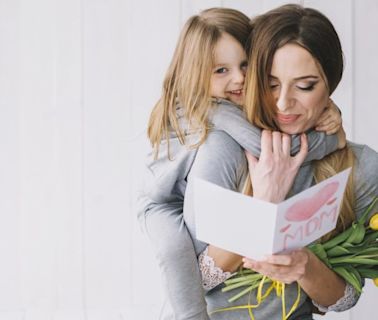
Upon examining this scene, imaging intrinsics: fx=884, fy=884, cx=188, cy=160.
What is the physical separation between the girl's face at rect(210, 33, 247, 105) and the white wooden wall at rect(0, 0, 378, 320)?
769 mm

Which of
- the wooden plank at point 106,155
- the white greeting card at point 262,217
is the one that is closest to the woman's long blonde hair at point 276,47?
the white greeting card at point 262,217

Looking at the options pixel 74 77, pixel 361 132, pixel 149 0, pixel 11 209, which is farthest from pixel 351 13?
pixel 11 209

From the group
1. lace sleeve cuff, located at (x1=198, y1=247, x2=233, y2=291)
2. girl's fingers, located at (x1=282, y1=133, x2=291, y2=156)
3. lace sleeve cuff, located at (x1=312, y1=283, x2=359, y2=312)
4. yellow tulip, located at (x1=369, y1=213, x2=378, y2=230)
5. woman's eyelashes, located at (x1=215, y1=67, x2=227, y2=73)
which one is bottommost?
lace sleeve cuff, located at (x1=312, y1=283, x2=359, y2=312)

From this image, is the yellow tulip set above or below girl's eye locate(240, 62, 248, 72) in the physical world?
below

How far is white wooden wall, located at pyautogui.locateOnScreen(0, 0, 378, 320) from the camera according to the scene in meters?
2.52

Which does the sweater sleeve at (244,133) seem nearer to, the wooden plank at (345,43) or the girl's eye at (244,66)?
the girl's eye at (244,66)

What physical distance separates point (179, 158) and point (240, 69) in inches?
8.4

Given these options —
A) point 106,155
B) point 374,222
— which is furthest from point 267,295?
point 106,155

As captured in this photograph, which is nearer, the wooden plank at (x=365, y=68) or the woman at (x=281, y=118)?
the woman at (x=281, y=118)

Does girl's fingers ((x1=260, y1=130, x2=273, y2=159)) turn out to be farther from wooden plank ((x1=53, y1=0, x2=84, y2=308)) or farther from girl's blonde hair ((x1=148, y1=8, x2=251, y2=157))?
wooden plank ((x1=53, y1=0, x2=84, y2=308))

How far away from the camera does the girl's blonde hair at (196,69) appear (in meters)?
1.72

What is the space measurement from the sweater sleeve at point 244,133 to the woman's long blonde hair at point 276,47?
2cm

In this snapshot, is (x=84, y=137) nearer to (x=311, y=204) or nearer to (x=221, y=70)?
(x=221, y=70)

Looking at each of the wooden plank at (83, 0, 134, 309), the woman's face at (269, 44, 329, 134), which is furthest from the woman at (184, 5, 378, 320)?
the wooden plank at (83, 0, 134, 309)
